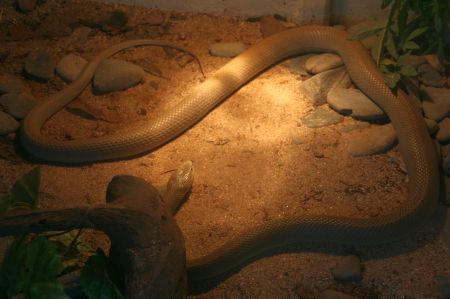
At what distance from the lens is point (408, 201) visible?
10.6ft

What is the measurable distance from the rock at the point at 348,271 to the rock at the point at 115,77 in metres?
2.41

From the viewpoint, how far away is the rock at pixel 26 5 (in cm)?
495

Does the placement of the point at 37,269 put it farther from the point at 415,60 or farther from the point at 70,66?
the point at 415,60

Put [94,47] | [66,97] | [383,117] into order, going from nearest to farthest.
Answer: [383,117]
[66,97]
[94,47]

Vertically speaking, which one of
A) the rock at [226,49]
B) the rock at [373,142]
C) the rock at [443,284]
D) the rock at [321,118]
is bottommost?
the rock at [443,284]

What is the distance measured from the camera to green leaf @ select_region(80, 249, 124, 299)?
2.33m

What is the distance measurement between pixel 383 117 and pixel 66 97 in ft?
8.67

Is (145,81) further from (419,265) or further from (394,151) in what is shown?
(419,265)

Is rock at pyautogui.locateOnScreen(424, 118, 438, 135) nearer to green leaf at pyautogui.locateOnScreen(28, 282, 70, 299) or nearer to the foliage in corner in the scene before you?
the foliage in corner

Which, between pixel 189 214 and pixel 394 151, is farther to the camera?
pixel 394 151

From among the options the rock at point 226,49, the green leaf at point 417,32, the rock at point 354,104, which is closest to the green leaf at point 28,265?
the rock at point 354,104

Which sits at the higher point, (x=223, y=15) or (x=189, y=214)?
(x=223, y=15)

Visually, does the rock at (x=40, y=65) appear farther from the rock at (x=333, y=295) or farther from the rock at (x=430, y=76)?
the rock at (x=430, y=76)

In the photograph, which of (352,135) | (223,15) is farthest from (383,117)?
(223,15)
